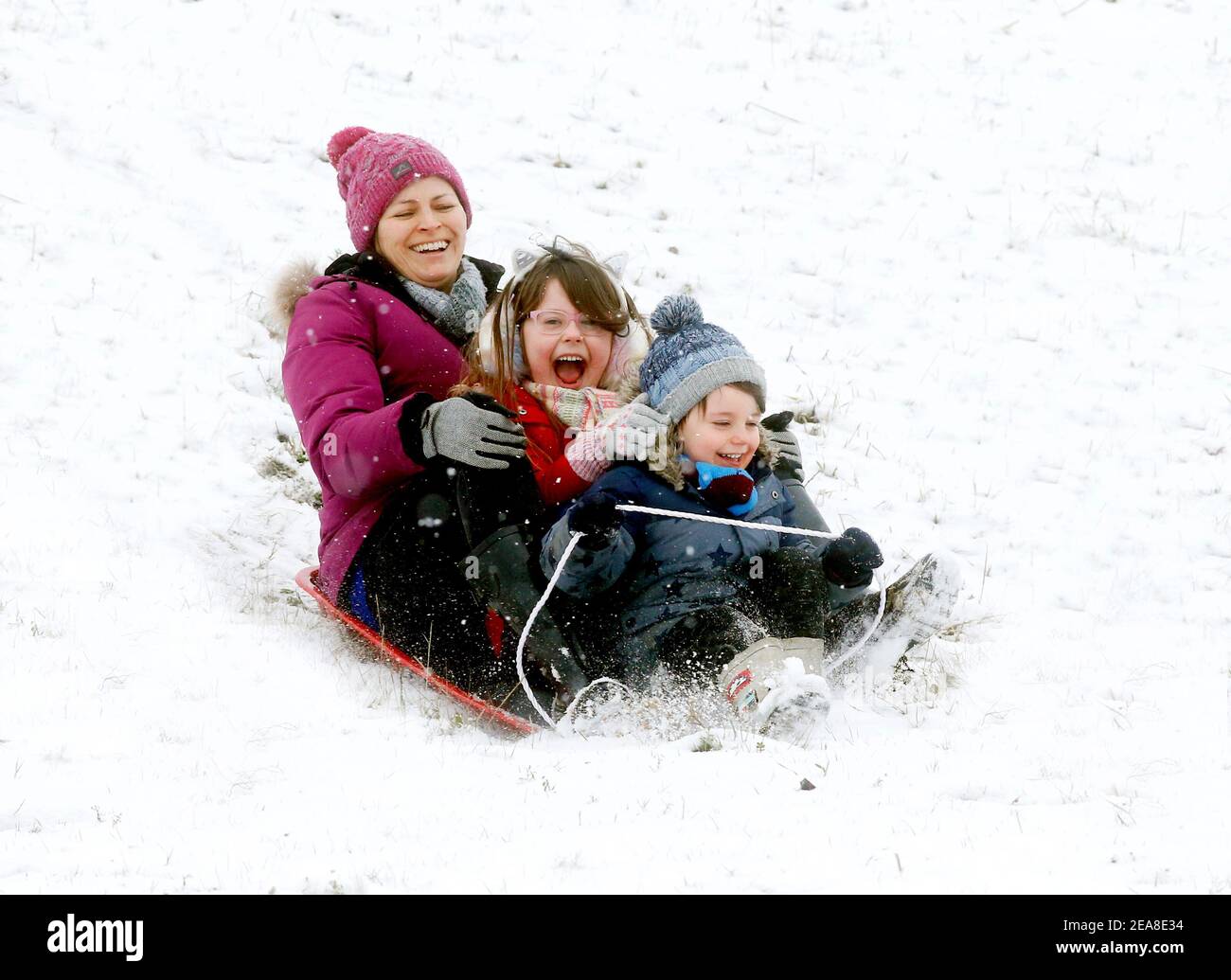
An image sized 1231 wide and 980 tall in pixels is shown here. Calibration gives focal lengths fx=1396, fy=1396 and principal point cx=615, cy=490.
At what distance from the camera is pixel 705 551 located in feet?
15.1

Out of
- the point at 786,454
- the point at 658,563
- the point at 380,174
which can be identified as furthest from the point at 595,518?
the point at 380,174

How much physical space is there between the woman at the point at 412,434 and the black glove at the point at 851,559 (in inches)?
35.8

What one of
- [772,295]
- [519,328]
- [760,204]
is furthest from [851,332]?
[519,328]

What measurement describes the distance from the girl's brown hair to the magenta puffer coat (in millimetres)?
303

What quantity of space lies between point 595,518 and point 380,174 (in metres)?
1.95

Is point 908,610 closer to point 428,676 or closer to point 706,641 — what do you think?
point 706,641

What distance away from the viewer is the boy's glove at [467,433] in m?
4.49

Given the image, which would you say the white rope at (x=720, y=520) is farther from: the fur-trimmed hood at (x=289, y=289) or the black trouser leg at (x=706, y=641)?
the fur-trimmed hood at (x=289, y=289)

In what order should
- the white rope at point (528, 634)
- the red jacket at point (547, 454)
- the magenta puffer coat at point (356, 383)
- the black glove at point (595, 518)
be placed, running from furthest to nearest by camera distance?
the red jacket at point (547, 454), the magenta puffer coat at point (356, 383), the white rope at point (528, 634), the black glove at point (595, 518)

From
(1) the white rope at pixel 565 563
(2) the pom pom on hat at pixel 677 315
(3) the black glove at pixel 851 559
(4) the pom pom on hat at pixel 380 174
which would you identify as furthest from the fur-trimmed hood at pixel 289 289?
(3) the black glove at pixel 851 559

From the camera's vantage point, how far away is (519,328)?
5.14 metres

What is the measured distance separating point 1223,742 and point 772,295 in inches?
207

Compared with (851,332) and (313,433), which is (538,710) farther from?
(851,332)
